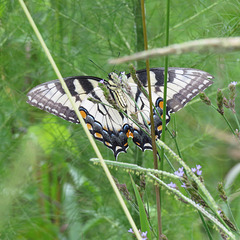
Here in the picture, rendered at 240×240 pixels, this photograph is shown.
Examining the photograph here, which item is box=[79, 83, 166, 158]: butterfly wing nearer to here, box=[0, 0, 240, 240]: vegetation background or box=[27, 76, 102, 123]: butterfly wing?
box=[27, 76, 102, 123]: butterfly wing

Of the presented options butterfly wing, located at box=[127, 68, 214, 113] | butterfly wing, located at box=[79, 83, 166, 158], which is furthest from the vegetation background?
butterfly wing, located at box=[127, 68, 214, 113]

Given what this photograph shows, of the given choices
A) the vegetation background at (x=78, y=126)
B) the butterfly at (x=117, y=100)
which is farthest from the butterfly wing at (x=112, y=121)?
the vegetation background at (x=78, y=126)

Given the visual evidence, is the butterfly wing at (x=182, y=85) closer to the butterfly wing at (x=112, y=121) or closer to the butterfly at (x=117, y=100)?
the butterfly at (x=117, y=100)

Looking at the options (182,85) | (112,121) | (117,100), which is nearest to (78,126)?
(112,121)

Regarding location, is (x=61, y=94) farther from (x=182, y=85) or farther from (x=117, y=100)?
(x=182, y=85)

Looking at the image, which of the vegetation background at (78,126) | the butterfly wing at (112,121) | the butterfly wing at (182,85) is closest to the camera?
the butterfly wing at (182,85)
